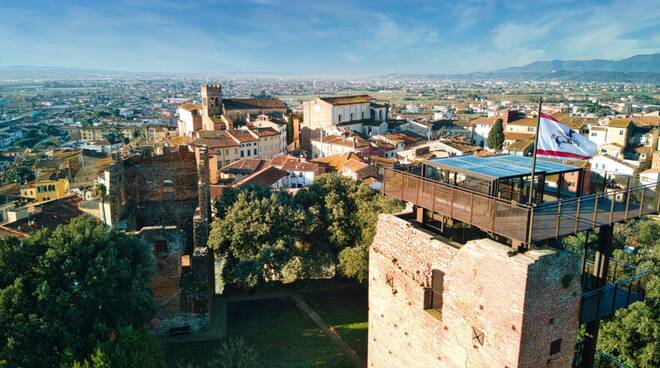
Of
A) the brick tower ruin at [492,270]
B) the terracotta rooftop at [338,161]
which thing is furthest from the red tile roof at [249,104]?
the brick tower ruin at [492,270]

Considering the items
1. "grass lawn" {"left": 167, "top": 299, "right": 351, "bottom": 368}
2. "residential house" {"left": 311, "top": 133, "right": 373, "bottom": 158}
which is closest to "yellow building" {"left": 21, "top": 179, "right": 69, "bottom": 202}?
"residential house" {"left": 311, "top": 133, "right": 373, "bottom": 158}

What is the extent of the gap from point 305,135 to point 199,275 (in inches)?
2664

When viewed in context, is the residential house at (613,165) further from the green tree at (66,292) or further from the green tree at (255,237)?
the green tree at (66,292)

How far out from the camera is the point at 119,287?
Result: 16.6 metres

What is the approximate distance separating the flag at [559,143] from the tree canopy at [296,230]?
14.5 meters

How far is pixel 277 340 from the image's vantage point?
22.0 m

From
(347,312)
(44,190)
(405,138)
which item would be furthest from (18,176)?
(347,312)

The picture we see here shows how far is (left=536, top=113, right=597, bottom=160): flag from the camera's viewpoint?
414 inches

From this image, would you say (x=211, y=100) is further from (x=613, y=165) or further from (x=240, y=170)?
(x=613, y=165)

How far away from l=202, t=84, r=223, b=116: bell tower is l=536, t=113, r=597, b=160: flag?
8751cm

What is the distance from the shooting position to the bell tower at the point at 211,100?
91875 mm

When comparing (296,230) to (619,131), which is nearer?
(296,230)

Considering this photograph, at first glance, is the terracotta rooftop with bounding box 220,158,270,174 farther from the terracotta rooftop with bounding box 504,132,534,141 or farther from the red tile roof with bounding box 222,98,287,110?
the terracotta rooftop with bounding box 504,132,534,141

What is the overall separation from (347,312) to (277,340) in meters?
4.51
